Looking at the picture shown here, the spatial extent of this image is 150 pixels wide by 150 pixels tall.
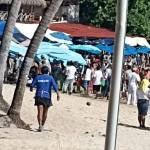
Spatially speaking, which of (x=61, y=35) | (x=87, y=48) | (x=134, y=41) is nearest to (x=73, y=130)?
(x=61, y=35)

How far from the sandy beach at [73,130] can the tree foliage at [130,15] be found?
21.3 m

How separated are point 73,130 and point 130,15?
2929 centimetres

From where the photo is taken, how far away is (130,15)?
43000 mm

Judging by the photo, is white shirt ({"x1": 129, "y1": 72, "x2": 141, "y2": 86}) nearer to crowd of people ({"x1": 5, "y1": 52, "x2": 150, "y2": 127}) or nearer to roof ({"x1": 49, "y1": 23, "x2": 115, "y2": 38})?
crowd of people ({"x1": 5, "y1": 52, "x2": 150, "y2": 127})

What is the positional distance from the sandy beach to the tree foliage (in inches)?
840

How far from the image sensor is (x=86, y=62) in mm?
27469

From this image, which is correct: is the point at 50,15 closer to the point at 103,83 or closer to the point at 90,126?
the point at 90,126

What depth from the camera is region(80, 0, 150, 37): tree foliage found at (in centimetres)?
4278

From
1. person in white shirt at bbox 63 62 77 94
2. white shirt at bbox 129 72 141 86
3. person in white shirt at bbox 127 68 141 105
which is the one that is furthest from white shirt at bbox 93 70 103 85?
white shirt at bbox 129 72 141 86

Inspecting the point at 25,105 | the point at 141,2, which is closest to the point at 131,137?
the point at 25,105

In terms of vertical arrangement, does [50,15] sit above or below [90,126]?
above

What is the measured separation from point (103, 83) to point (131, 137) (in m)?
10.6

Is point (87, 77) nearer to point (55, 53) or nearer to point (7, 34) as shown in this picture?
point (55, 53)

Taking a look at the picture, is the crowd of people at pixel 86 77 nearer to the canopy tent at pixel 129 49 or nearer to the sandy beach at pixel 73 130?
the sandy beach at pixel 73 130
